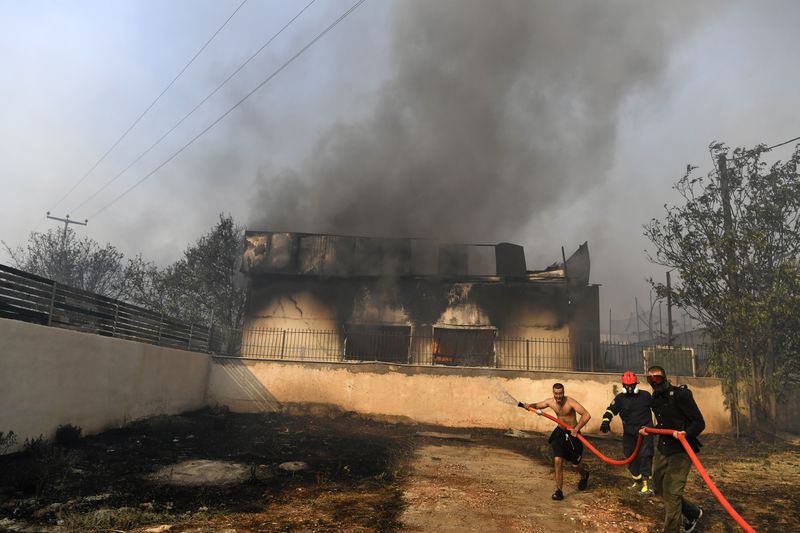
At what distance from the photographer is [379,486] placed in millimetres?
6480

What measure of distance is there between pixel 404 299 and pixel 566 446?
42.8 feet

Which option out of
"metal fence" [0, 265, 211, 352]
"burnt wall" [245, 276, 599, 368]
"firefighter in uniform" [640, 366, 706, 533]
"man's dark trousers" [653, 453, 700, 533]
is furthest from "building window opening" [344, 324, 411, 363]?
"man's dark trousers" [653, 453, 700, 533]

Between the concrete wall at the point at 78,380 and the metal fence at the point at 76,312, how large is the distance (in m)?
0.45

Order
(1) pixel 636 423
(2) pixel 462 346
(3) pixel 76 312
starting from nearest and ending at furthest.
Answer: (1) pixel 636 423
(3) pixel 76 312
(2) pixel 462 346

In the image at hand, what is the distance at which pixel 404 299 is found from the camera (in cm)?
1908

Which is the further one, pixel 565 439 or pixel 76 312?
pixel 76 312

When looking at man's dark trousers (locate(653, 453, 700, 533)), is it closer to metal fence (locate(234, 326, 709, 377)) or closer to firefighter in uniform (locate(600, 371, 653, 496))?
firefighter in uniform (locate(600, 371, 653, 496))

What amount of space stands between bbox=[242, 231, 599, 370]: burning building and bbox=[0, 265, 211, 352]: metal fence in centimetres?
631

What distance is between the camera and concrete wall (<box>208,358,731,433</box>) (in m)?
12.6

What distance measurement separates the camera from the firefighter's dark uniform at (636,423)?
6.64m

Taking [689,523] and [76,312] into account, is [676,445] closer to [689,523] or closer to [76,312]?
[689,523]

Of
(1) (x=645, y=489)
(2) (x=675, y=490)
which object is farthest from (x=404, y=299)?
(2) (x=675, y=490)

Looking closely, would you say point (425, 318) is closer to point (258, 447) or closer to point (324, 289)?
point (324, 289)

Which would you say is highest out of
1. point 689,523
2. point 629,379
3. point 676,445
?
point 629,379
